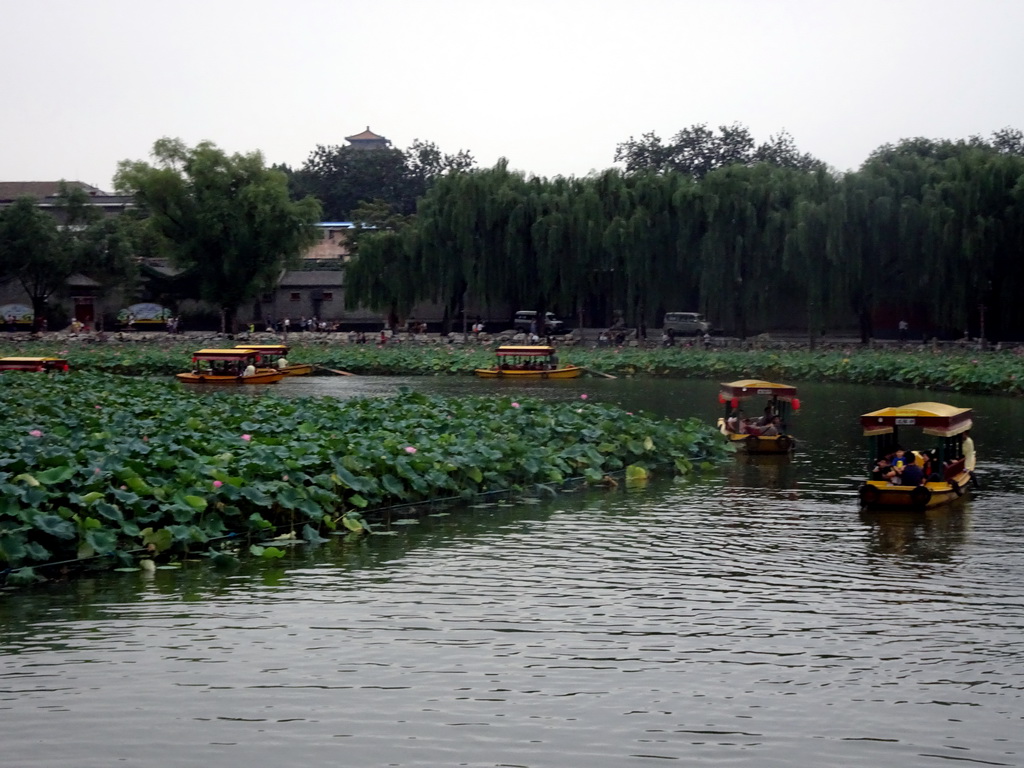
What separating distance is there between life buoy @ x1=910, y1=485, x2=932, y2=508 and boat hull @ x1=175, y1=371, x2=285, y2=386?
2385 cm

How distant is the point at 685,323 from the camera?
4916 cm

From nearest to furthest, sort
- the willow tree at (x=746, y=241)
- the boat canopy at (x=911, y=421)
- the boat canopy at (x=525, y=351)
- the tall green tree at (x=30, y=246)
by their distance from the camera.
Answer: the boat canopy at (x=911, y=421) < the boat canopy at (x=525, y=351) < the willow tree at (x=746, y=241) < the tall green tree at (x=30, y=246)

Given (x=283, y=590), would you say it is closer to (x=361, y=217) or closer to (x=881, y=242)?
(x=881, y=242)

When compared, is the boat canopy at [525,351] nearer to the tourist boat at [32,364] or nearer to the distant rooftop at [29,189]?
the tourist boat at [32,364]

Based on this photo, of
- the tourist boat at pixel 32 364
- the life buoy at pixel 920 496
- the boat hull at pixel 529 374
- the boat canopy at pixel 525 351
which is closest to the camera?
the life buoy at pixel 920 496

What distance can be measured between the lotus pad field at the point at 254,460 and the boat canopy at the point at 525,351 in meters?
16.4

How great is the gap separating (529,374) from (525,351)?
105 cm

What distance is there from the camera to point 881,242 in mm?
40188

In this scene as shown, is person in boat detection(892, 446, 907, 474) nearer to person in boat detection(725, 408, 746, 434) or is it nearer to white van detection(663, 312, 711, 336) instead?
person in boat detection(725, 408, 746, 434)

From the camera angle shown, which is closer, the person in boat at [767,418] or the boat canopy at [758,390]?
the person in boat at [767,418]

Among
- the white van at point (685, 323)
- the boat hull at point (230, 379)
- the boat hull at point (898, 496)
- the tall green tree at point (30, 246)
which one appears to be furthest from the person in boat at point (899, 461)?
the tall green tree at point (30, 246)

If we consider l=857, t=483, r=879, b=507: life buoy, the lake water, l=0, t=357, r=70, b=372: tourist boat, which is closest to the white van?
l=0, t=357, r=70, b=372: tourist boat

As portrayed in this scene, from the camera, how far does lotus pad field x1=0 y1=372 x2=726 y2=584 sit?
10617 mm

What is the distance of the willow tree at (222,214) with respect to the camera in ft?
175
